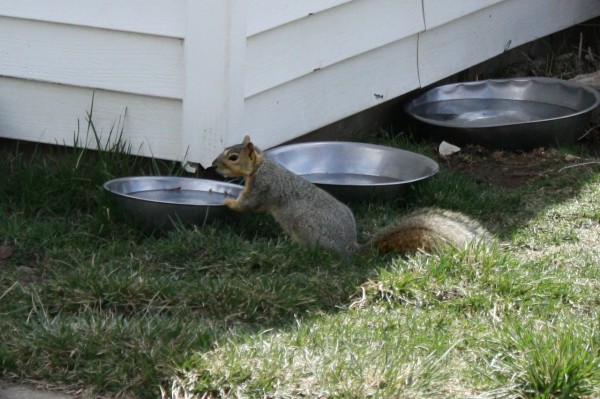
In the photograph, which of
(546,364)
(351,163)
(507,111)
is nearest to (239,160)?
(351,163)

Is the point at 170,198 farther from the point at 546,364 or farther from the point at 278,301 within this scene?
the point at 546,364

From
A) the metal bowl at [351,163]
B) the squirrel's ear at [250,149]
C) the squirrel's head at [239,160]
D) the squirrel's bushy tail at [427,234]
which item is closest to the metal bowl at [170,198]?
the squirrel's head at [239,160]

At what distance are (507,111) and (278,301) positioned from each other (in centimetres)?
378

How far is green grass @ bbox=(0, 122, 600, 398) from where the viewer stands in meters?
3.65

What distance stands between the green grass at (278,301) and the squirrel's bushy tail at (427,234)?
3.4 inches

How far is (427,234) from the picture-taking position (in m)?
4.87

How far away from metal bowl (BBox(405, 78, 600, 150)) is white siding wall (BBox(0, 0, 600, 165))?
3.01ft

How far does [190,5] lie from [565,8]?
15.3 ft

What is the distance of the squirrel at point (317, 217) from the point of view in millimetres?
4898

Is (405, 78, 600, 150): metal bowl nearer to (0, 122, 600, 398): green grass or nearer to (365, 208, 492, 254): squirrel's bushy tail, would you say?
(0, 122, 600, 398): green grass

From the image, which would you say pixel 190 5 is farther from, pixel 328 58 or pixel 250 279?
pixel 250 279

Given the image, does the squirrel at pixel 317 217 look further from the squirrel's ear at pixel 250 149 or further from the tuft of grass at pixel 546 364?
the tuft of grass at pixel 546 364

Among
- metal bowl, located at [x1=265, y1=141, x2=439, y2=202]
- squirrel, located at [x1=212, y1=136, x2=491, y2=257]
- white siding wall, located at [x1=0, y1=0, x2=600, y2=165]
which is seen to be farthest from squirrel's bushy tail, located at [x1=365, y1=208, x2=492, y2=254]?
white siding wall, located at [x1=0, y1=0, x2=600, y2=165]

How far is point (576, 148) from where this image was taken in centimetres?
707
